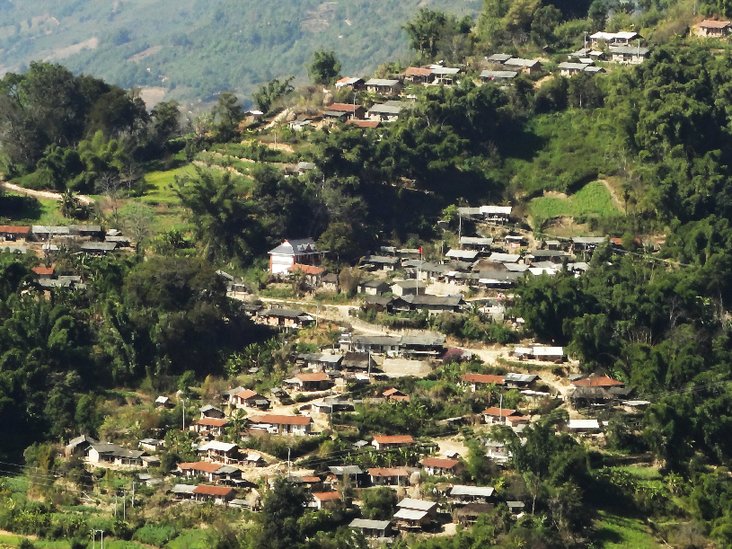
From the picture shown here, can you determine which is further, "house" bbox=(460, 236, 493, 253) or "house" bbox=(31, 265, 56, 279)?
"house" bbox=(460, 236, 493, 253)

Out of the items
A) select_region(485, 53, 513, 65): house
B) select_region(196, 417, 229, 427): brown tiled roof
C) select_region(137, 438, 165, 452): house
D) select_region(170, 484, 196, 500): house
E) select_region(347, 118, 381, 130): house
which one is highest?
select_region(485, 53, 513, 65): house

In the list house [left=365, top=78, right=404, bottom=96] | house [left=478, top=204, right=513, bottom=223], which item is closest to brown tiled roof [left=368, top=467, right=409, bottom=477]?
house [left=478, top=204, right=513, bottom=223]

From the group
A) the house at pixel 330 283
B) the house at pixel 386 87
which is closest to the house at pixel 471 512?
the house at pixel 330 283

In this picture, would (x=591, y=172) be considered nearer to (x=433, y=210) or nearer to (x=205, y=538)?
(x=433, y=210)

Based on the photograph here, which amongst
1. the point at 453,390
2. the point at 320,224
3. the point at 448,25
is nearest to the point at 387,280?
the point at 320,224

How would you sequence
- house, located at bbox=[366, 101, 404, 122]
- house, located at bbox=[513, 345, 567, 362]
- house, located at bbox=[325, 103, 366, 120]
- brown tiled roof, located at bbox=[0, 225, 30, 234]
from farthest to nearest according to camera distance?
house, located at bbox=[325, 103, 366, 120] < house, located at bbox=[366, 101, 404, 122] < brown tiled roof, located at bbox=[0, 225, 30, 234] < house, located at bbox=[513, 345, 567, 362]

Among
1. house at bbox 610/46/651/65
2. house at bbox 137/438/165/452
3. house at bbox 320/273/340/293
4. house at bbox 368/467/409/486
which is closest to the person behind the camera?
house at bbox 368/467/409/486

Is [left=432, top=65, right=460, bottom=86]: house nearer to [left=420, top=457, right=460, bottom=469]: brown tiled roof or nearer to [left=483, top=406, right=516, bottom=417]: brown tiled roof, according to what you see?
[left=483, top=406, right=516, bottom=417]: brown tiled roof
